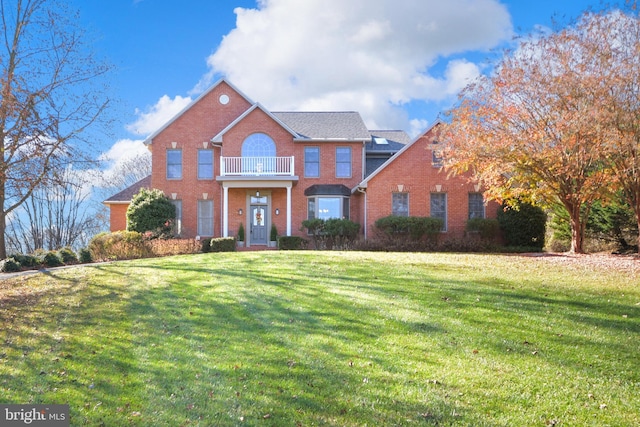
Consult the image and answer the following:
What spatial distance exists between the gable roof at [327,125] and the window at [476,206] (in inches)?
234

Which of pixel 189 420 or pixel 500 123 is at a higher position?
pixel 500 123

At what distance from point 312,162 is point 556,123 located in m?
12.0

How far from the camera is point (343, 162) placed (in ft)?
82.7

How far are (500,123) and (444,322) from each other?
42.1 ft

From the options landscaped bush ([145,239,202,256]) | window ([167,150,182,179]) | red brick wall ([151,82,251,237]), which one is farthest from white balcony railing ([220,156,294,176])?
landscaped bush ([145,239,202,256])

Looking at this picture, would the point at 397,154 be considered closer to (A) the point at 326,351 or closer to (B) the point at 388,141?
(B) the point at 388,141

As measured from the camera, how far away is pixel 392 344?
6.55m

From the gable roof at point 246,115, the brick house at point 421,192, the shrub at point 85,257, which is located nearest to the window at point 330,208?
the brick house at point 421,192

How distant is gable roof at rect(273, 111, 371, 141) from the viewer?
82.6 feet

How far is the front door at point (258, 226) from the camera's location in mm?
25016

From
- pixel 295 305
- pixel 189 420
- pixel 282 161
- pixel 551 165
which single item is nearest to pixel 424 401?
pixel 189 420

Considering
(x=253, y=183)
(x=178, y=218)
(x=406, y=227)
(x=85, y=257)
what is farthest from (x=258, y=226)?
(x=85, y=257)

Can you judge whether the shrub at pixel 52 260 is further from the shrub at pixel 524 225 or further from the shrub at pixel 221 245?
the shrub at pixel 524 225

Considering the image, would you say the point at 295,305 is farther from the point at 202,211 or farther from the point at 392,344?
the point at 202,211
